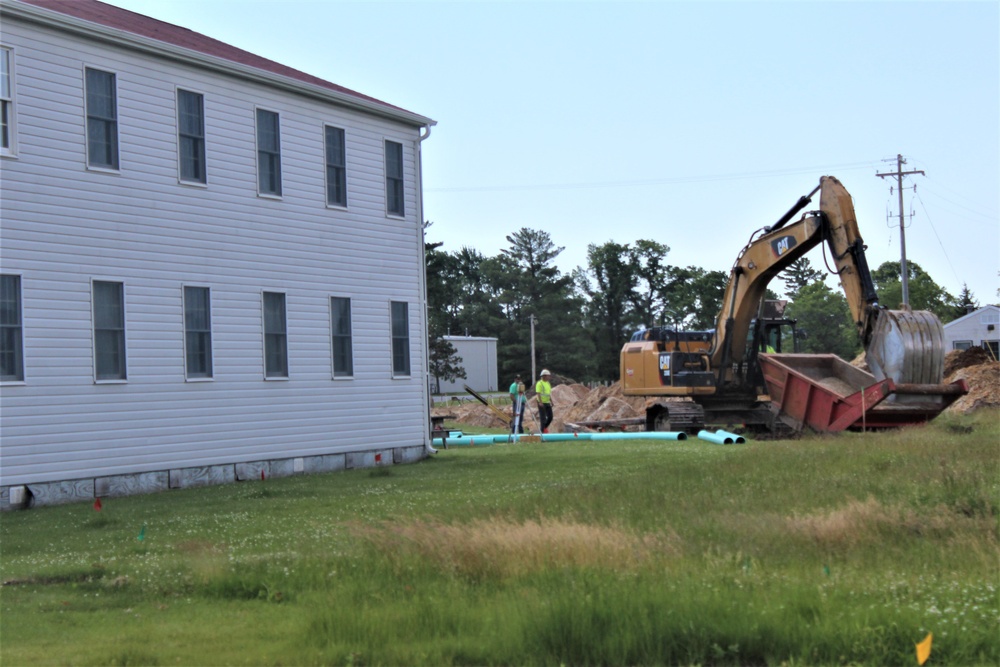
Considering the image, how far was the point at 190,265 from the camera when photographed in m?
20.7

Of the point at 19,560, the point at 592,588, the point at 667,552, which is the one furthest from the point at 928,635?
the point at 19,560

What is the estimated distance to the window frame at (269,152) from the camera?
2239cm

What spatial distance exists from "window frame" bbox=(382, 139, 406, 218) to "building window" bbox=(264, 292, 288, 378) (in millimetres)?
4046

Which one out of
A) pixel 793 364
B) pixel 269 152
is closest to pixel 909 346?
pixel 793 364

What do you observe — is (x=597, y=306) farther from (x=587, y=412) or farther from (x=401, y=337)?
(x=401, y=337)

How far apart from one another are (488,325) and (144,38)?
3022 inches

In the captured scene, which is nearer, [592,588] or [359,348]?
[592,588]

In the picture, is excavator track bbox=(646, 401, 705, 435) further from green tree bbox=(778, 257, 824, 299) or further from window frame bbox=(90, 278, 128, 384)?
green tree bbox=(778, 257, 824, 299)

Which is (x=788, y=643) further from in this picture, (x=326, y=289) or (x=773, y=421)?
(x=773, y=421)

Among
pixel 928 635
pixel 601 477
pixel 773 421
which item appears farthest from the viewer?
pixel 773 421

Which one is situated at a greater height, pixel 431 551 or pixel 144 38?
pixel 144 38

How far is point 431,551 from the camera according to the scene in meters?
10.1

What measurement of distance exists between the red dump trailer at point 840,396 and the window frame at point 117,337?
16.1 m

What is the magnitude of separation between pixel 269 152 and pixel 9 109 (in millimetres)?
5917
